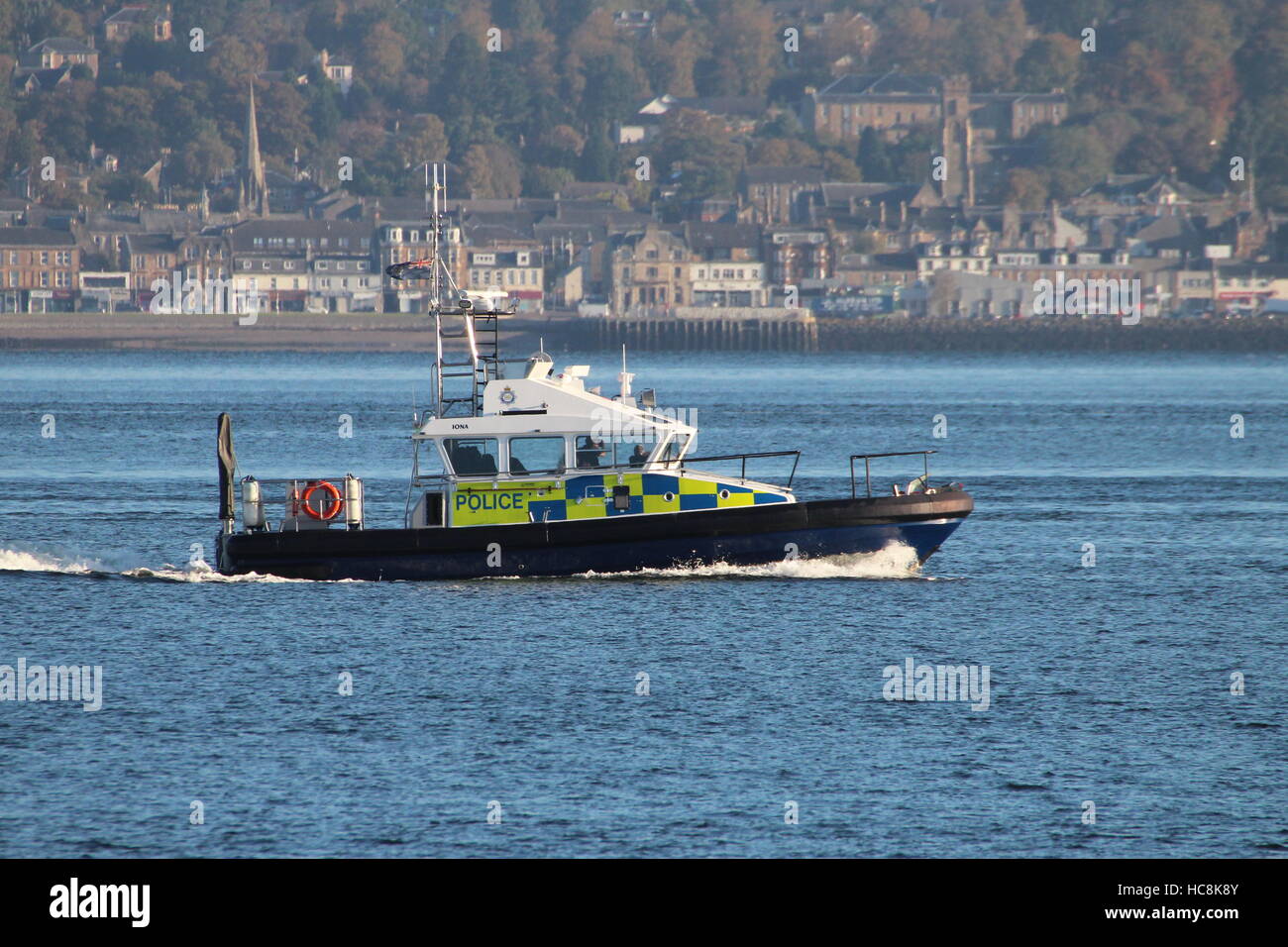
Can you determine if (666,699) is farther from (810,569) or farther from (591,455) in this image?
(810,569)

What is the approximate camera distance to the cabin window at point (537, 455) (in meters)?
32.7

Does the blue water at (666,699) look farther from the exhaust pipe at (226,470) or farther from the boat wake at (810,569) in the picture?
the exhaust pipe at (226,470)

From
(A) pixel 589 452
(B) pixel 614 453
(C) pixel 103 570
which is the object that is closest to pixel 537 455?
(A) pixel 589 452

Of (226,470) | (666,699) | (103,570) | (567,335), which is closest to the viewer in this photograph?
(666,699)

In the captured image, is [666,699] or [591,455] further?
[591,455]

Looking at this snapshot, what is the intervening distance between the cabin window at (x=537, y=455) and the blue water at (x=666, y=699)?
2077mm

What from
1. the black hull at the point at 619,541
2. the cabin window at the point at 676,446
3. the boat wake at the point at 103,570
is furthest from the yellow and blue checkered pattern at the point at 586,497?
Result: the boat wake at the point at 103,570

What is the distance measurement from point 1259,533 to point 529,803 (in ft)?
89.1

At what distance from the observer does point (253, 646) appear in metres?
29.9

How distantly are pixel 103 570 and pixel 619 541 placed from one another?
10.6m

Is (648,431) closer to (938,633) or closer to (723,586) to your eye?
(723,586)

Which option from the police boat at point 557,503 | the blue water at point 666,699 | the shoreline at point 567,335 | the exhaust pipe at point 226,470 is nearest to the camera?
the blue water at point 666,699

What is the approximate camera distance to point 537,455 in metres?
32.8
